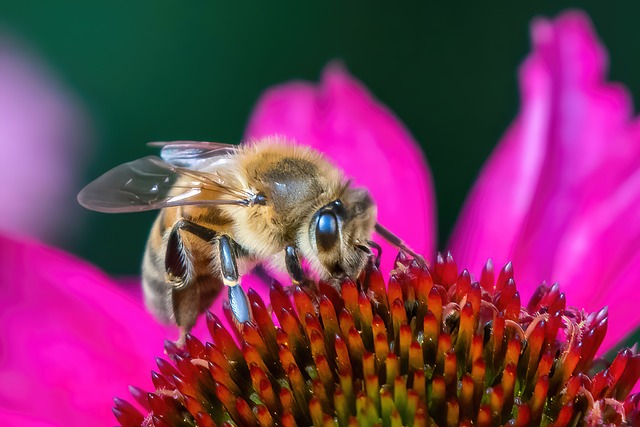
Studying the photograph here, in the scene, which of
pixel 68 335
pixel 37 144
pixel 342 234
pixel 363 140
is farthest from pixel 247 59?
pixel 342 234

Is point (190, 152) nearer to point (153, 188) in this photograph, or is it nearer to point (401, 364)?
point (153, 188)

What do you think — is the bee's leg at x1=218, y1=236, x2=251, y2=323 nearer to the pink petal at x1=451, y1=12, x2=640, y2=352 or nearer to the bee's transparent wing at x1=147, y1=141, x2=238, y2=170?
the bee's transparent wing at x1=147, y1=141, x2=238, y2=170

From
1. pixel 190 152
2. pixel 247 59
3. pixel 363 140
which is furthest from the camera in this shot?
pixel 247 59

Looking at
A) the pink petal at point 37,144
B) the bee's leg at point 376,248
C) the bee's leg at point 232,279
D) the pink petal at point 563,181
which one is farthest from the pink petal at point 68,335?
the pink petal at point 37,144

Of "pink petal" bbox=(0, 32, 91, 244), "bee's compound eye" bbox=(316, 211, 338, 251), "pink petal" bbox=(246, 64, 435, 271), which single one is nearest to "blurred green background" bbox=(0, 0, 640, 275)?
"pink petal" bbox=(0, 32, 91, 244)

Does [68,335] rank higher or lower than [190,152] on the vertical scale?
lower

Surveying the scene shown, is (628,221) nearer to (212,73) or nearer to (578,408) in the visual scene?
(578,408)

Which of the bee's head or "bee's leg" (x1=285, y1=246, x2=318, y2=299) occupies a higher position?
the bee's head
